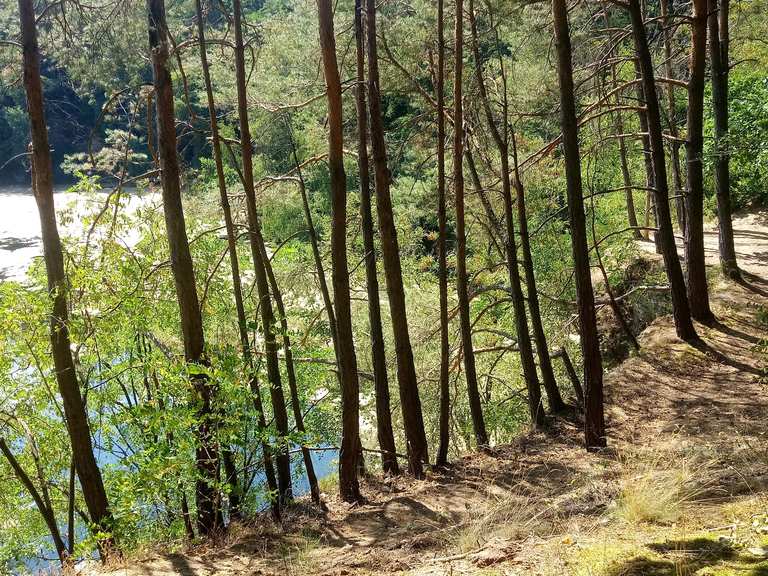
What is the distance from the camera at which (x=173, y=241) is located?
8734 millimetres

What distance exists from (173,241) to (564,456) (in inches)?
229

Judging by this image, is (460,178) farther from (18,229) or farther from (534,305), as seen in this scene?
(18,229)

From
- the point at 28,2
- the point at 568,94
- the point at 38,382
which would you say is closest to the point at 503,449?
the point at 568,94

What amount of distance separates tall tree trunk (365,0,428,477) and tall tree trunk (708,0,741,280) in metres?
6.59

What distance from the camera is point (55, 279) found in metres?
8.99

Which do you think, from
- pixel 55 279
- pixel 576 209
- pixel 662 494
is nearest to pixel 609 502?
pixel 662 494

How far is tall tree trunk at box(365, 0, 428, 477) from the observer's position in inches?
392

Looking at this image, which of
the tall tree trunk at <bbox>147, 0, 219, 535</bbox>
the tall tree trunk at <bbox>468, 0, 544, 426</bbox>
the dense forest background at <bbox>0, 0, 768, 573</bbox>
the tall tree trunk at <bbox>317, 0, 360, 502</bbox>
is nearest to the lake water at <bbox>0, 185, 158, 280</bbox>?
the dense forest background at <bbox>0, 0, 768, 573</bbox>

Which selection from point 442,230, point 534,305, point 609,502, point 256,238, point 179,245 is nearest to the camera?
point 609,502

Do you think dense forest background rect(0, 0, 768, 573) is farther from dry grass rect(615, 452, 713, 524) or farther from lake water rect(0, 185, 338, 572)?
dry grass rect(615, 452, 713, 524)

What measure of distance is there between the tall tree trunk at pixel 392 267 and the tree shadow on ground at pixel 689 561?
630cm

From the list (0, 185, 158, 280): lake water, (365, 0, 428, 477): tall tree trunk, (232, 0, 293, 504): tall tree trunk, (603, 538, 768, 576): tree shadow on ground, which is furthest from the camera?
(0, 185, 158, 280): lake water

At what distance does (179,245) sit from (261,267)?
226 cm

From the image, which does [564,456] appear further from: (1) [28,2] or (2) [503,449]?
(1) [28,2]
